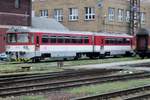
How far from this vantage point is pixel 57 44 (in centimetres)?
4191

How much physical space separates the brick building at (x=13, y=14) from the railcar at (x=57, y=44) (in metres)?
11.7

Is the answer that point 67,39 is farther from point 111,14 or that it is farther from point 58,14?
point 58,14

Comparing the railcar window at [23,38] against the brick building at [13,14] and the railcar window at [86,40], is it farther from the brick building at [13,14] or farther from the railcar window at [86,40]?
the brick building at [13,14]

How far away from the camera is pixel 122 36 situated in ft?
176

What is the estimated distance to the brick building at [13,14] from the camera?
54.5m

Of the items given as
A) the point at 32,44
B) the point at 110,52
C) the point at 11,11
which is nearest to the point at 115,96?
the point at 32,44

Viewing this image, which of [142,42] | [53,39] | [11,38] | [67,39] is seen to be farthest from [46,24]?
[11,38]

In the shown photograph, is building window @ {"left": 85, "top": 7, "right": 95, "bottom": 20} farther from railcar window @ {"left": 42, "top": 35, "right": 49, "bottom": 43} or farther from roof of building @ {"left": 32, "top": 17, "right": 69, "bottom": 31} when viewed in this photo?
railcar window @ {"left": 42, "top": 35, "right": 49, "bottom": 43}

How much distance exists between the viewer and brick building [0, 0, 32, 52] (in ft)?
179

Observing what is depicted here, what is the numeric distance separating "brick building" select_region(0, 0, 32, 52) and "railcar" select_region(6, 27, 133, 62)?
1168 cm

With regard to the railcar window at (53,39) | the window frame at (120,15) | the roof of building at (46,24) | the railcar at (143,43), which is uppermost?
the window frame at (120,15)

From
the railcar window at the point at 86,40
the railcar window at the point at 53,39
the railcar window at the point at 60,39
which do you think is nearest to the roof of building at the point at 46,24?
the railcar window at the point at 86,40

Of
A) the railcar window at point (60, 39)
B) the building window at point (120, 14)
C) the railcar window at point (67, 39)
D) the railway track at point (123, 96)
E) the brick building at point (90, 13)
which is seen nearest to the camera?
the railway track at point (123, 96)

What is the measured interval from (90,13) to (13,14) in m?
18.7
